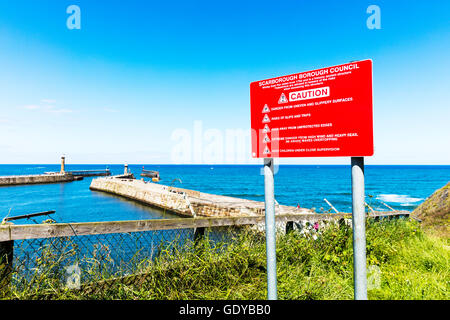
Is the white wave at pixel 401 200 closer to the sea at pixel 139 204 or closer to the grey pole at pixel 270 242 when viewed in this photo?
the sea at pixel 139 204

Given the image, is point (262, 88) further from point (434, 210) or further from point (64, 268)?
point (434, 210)

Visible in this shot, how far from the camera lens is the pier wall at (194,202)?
1998 centimetres

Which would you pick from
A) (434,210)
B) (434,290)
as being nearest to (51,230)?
(434,290)

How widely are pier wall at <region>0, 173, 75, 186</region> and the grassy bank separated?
7062 centimetres

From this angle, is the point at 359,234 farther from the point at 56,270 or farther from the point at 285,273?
the point at 56,270

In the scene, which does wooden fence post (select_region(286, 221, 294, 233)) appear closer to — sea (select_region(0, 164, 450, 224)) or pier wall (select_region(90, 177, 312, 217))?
sea (select_region(0, 164, 450, 224))

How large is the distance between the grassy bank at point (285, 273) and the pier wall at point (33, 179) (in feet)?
232

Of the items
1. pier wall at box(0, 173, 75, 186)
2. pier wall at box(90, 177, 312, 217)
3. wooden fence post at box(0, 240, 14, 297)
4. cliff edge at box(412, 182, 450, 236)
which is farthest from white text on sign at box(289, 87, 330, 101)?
pier wall at box(0, 173, 75, 186)

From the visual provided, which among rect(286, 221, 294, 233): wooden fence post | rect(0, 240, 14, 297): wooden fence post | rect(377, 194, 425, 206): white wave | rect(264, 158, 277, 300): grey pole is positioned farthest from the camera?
rect(377, 194, 425, 206): white wave

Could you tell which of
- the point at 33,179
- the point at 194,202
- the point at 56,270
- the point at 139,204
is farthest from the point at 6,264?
the point at 33,179

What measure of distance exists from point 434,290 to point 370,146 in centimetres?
223

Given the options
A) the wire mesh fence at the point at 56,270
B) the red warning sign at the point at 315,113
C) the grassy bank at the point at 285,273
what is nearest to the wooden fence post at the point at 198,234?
the grassy bank at the point at 285,273

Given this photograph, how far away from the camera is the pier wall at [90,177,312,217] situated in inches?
787
